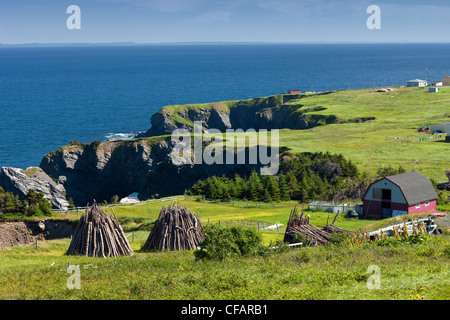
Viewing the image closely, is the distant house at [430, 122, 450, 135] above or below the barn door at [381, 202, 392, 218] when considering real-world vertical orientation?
above

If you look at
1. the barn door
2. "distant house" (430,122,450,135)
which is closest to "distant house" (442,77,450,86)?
"distant house" (430,122,450,135)

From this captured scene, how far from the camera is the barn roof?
150ft

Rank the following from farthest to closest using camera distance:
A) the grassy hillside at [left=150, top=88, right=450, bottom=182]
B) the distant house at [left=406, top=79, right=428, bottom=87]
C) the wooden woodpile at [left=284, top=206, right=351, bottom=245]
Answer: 1. the distant house at [left=406, top=79, right=428, bottom=87]
2. the grassy hillside at [left=150, top=88, right=450, bottom=182]
3. the wooden woodpile at [left=284, top=206, right=351, bottom=245]

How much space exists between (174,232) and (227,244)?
26.6ft

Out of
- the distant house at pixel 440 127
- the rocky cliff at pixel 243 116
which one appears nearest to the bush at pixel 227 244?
the distant house at pixel 440 127

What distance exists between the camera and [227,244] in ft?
87.0

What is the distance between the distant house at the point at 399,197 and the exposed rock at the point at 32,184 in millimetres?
50800

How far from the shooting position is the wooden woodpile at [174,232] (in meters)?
33.7

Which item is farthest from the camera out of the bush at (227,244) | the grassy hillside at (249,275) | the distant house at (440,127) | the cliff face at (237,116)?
the cliff face at (237,116)

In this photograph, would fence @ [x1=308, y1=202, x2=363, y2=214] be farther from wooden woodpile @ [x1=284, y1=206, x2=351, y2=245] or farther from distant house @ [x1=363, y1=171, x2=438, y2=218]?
wooden woodpile @ [x1=284, y1=206, x2=351, y2=245]

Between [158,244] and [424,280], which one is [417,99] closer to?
[158,244]

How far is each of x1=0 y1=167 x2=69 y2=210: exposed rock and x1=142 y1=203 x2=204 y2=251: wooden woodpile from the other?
50.5 metres

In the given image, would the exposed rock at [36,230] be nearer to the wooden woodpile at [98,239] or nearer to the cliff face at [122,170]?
the wooden woodpile at [98,239]

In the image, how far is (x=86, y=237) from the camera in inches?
1260
